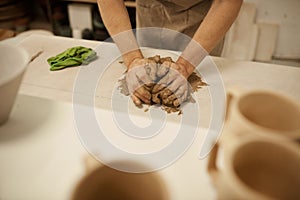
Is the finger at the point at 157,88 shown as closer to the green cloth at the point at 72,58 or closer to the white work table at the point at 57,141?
the white work table at the point at 57,141

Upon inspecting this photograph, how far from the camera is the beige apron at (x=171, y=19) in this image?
44.2 inches

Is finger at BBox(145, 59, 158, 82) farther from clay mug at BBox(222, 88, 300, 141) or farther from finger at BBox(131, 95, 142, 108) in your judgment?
clay mug at BBox(222, 88, 300, 141)

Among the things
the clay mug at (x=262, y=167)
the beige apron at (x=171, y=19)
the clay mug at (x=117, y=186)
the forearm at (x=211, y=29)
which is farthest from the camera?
the beige apron at (x=171, y=19)

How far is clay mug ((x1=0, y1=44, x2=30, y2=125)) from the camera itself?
0.56 meters

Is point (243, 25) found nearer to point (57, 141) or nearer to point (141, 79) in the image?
point (141, 79)

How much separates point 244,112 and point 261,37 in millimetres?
1748

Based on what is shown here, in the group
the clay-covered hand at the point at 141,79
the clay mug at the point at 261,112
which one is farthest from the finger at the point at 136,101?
the clay mug at the point at 261,112

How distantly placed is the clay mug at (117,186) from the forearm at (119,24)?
0.49 meters

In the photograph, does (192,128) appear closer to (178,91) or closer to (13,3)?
(178,91)

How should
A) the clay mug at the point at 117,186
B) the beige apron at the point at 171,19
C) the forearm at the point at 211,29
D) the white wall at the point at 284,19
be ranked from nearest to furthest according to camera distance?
the clay mug at the point at 117,186 < the forearm at the point at 211,29 < the beige apron at the point at 171,19 < the white wall at the point at 284,19

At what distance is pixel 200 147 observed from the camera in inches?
23.6

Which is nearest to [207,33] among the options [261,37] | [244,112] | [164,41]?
[164,41]

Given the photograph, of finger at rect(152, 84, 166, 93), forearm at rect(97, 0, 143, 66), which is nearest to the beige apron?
forearm at rect(97, 0, 143, 66)

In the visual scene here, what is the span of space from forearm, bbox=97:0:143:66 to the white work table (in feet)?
0.24
